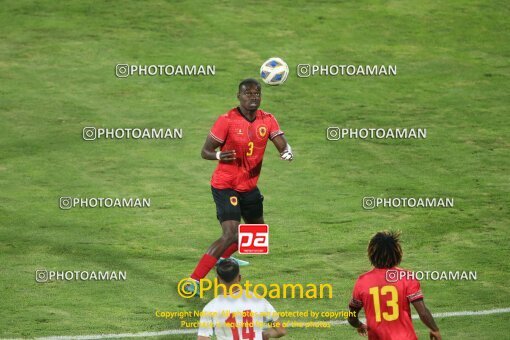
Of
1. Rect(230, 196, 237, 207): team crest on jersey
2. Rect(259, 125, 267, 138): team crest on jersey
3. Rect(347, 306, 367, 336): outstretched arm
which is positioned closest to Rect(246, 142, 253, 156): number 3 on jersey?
Rect(259, 125, 267, 138): team crest on jersey

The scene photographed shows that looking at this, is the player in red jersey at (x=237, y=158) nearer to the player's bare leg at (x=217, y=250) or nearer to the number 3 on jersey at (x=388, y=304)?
the player's bare leg at (x=217, y=250)

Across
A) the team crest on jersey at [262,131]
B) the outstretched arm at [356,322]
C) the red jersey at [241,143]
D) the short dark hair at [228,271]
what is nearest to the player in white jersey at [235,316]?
the short dark hair at [228,271]

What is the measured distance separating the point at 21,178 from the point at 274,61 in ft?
19.9

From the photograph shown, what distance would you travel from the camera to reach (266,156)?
23.3 metres

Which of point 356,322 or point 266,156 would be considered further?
point 266,156

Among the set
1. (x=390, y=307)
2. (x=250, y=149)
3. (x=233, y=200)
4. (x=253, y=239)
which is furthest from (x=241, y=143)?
(x=390, y=307)

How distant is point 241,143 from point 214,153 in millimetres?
425

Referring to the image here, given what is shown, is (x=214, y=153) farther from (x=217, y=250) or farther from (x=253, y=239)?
(x=253, y=239)

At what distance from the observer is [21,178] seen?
854 inches

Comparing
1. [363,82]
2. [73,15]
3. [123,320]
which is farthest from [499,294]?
[73,15]

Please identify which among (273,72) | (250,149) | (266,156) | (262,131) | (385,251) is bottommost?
(385,251)

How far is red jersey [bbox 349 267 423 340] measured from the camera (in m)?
11.3

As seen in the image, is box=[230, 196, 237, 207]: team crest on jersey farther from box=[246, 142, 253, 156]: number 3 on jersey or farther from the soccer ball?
the soccer ball

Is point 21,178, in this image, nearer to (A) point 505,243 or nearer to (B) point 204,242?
(B) point 204,242
